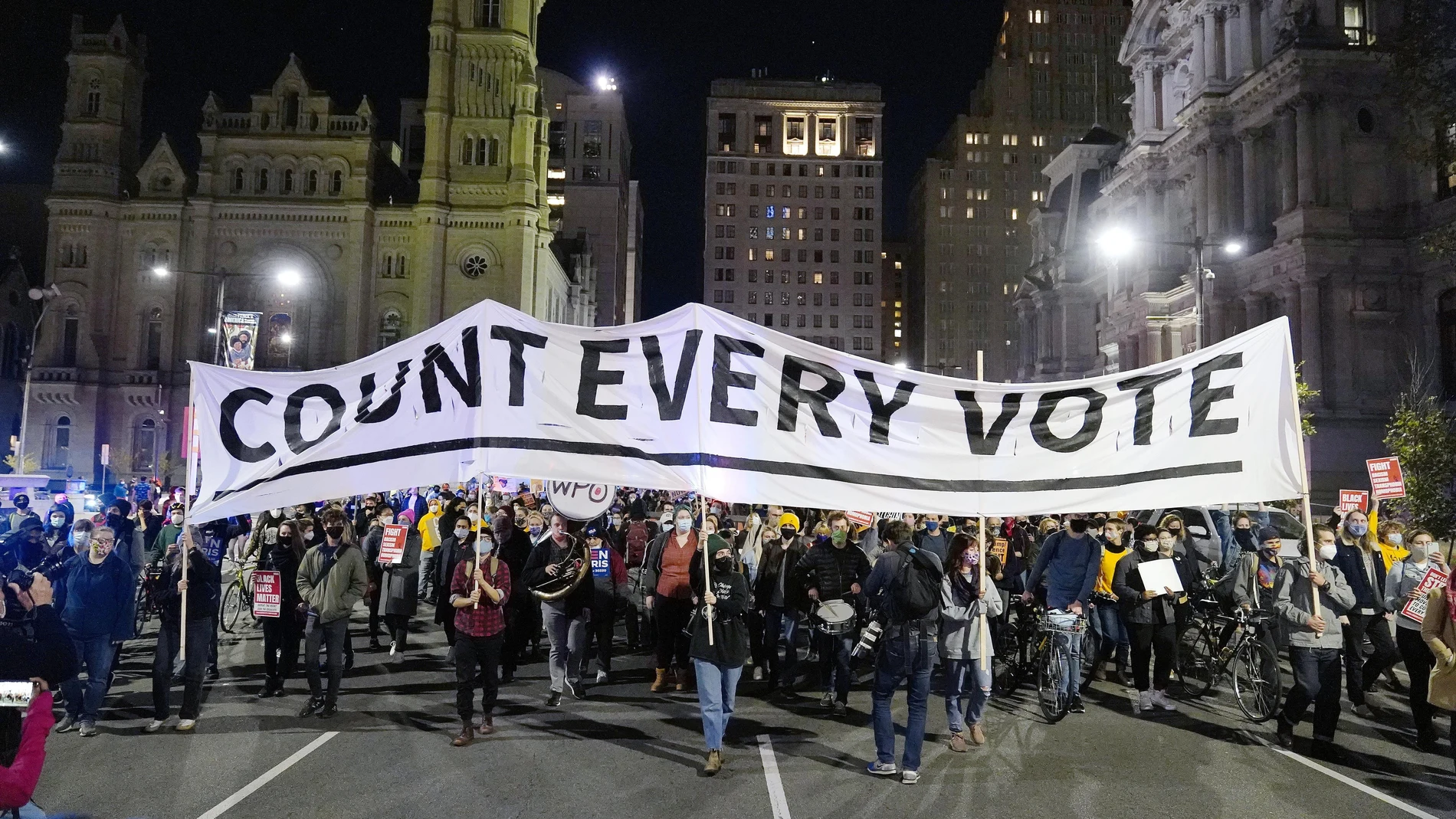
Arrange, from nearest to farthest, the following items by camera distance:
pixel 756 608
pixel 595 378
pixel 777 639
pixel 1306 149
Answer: pixel 595 378 < pixel 777 639 < pixel 756 608 < pixel 1306 149

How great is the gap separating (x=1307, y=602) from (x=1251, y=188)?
1517 inches

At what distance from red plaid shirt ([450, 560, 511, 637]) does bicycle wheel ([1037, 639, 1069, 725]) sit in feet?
18.2

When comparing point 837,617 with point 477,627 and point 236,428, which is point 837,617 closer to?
point 477,627

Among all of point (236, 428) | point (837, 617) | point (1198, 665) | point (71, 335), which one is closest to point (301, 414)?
point (236, 428)

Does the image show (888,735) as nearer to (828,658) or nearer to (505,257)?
(828,658)

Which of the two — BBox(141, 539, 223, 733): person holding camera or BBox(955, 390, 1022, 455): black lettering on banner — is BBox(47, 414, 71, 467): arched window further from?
BBox(955, 390, 1022, 455): black lettering on banner

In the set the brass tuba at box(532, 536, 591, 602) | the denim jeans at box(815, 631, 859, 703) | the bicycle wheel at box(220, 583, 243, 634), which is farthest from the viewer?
the bicycle wheel at box(220, 583, 243, 634)

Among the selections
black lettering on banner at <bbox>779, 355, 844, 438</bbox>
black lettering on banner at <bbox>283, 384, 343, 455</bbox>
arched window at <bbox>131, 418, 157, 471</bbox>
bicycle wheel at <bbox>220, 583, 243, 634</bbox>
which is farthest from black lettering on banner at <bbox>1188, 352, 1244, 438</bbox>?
arched window at <bbox>131, 418, 157, 471</bbox>

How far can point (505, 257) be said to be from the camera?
59594mm

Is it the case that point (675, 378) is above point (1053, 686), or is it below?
above

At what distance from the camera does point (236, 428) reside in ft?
26.0

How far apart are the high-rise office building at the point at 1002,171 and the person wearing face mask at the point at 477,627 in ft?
438

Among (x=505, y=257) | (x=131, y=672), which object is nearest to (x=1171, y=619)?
(x=131, y=672)

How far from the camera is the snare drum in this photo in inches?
380
